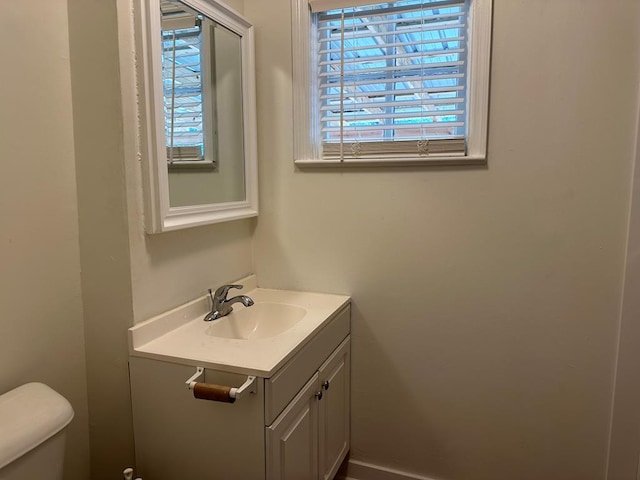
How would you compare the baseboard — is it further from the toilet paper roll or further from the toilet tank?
the toilet tank

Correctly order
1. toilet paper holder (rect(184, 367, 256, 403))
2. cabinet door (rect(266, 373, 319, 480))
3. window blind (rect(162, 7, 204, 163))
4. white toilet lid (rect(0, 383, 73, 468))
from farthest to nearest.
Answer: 1. window blind (rect(162, 7, 204, 163))
2. cabinet door (rect(266, 373, 319, 480))
3. toilet paper holder (rect(184, 367, 256, 403))
4. white toilet lid (rect(0, 383, 73, 468))

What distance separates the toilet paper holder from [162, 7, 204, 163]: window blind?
0.71 m

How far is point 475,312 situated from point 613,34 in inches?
40.5

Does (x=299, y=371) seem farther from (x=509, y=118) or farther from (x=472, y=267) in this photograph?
(x=509, y=118)

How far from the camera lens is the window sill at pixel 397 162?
1.67 meters

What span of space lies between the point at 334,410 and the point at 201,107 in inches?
48.1

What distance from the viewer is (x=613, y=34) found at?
4.88 feet

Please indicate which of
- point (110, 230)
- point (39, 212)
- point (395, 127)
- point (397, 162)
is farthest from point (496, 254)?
point (39, 212)

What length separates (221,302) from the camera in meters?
1.69

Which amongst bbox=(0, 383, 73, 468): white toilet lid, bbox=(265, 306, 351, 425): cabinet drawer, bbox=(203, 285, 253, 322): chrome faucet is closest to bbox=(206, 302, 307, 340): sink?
bbox=(203, 285, 253, 322): chrome faucet

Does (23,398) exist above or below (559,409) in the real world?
above

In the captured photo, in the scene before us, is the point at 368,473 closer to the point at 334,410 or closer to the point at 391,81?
the point at 334,410

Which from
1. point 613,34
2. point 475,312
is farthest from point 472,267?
point 613,34

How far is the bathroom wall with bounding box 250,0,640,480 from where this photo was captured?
5.09 feet
